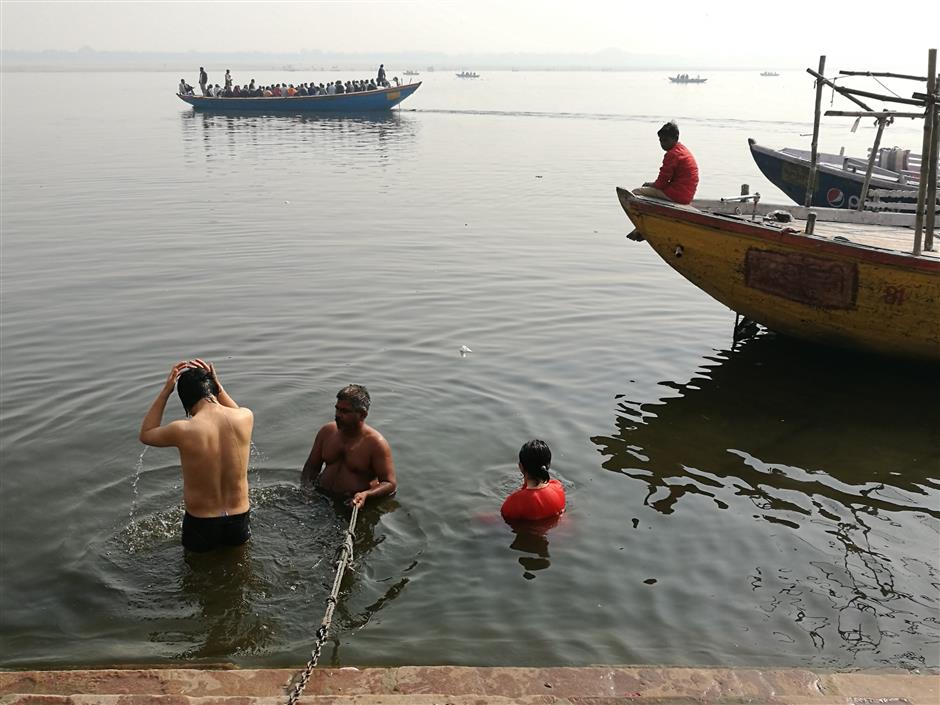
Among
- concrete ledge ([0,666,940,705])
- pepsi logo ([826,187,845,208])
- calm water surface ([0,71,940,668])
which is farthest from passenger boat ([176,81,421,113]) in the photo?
Answer: concrete ledge ([0,666,940,705])

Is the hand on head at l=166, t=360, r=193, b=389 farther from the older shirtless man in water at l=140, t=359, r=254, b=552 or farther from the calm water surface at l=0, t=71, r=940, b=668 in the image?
the calm water surface at l=0, t=71, r=940, b=668

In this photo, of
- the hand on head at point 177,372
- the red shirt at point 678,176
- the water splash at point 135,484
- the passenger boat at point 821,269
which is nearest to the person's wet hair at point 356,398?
the hand on head at point 177,372

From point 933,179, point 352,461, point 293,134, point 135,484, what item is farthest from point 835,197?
point 293,134

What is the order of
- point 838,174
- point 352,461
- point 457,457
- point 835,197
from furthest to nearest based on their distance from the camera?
point 835,197 < point 838,174 < point 457,457 < point 352,461

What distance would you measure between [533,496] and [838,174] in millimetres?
13854

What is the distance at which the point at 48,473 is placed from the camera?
7.50m

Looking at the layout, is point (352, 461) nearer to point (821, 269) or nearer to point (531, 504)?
point (531, 504)

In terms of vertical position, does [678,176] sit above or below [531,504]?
above

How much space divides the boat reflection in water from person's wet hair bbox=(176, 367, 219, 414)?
3.42 metres

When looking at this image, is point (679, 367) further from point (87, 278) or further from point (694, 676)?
point (87, 278)

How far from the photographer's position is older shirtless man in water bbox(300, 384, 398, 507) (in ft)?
21.7

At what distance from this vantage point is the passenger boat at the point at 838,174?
17219mm

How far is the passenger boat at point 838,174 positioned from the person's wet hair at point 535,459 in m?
11.8

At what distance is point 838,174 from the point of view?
58.8ft
